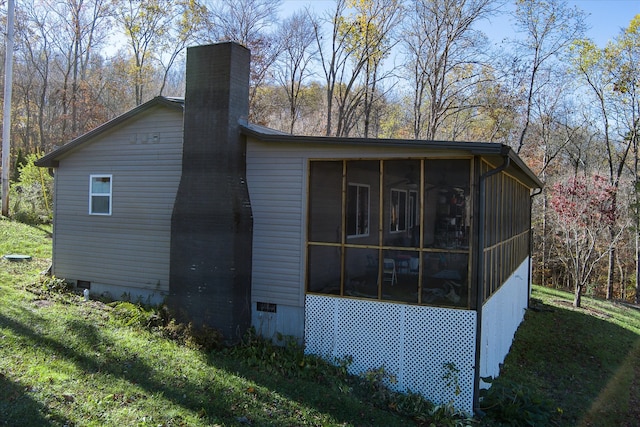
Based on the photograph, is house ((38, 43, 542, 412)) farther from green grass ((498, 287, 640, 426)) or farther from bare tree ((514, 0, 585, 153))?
bare tree ((514, 0, 585, 153))

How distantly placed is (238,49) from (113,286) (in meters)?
5.12

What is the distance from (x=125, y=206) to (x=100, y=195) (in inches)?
29.0

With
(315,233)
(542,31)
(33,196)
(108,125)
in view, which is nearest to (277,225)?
(315,233)

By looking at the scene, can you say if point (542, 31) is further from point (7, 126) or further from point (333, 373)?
point (7, 126)

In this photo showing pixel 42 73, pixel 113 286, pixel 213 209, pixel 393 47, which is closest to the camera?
pixel 213 209

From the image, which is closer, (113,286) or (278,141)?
(278,141)

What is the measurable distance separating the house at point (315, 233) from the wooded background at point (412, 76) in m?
12.6

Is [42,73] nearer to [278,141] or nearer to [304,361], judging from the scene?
[278,141]

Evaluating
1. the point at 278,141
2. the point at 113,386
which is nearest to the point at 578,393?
the point at 278,141

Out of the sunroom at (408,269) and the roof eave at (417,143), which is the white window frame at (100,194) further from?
the sunroom at (408,269)

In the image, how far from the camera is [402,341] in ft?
22.2

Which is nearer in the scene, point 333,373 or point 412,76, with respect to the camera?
point 333,373

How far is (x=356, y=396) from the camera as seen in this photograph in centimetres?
643

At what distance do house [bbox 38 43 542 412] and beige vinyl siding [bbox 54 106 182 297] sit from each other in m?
0.04
